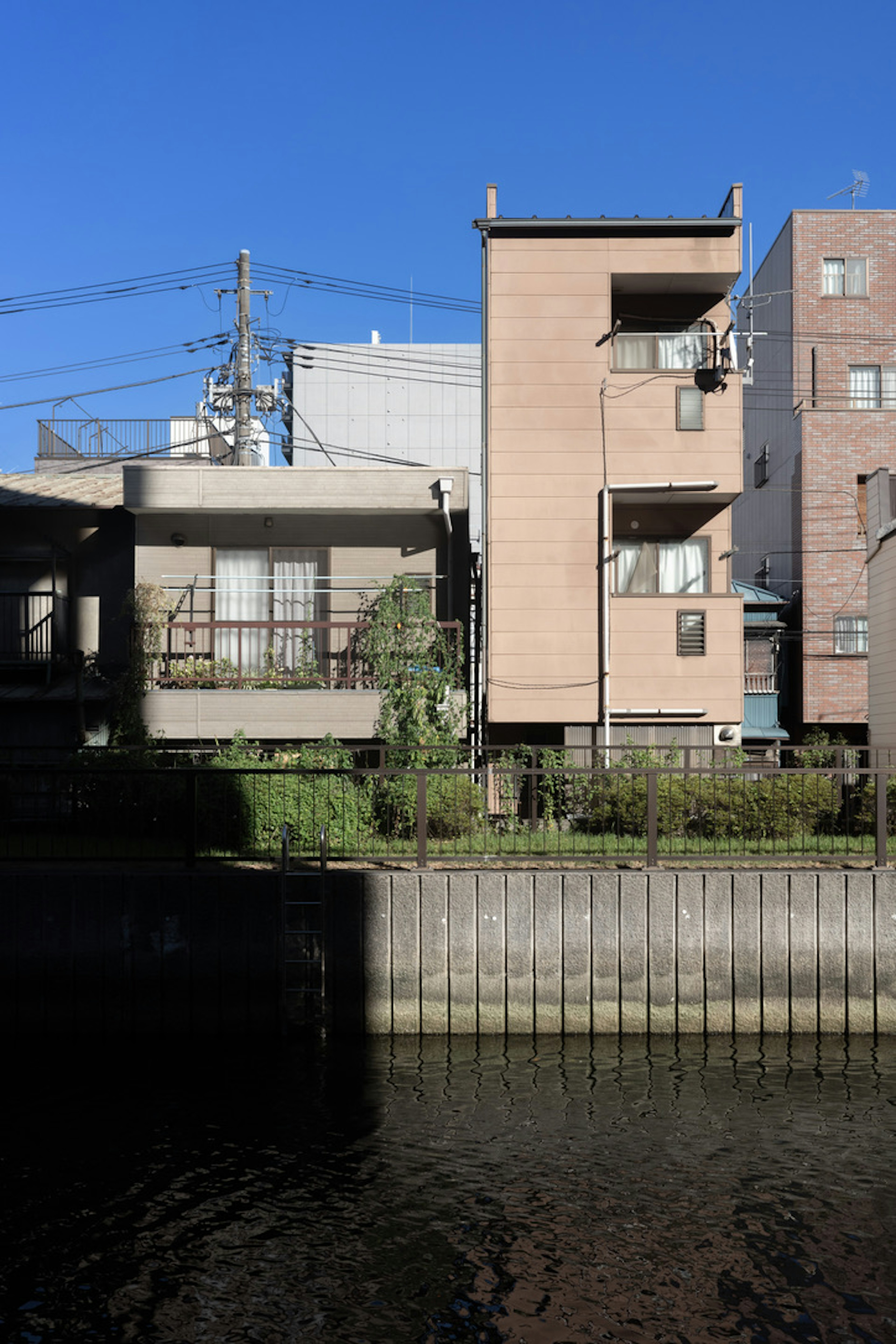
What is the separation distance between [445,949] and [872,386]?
29422 millimetres

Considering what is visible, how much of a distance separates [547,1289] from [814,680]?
91.3ft

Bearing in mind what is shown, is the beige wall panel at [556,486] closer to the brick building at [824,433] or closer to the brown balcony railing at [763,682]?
the brick building at [824,433]

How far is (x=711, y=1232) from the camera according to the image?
29.3 ft

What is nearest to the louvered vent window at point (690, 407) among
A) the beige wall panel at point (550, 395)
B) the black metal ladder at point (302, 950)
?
the beige wall panel at point (550, 395)

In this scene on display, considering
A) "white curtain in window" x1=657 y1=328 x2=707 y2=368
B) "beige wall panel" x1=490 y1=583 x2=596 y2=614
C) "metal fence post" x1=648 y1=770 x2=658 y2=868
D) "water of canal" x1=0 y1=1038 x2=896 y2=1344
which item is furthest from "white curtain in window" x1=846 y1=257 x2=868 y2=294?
"water of canal" x1=0 y1=1038 x2=896 y2=1344

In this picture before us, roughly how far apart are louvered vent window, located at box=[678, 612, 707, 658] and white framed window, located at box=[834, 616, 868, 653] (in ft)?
43.4

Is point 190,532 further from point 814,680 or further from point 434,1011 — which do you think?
point 814,680

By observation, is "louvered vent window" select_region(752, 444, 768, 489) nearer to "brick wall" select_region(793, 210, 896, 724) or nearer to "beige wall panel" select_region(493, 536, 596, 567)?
"brick wall" select_region(793, 210, 896, 724)

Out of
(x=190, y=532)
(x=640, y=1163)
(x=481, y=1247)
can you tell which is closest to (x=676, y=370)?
(x=190, y=532)

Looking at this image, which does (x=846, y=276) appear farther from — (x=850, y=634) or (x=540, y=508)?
(x=540, y=508)

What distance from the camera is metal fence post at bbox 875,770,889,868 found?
555 inches

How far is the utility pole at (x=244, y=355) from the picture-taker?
34094 millimetres

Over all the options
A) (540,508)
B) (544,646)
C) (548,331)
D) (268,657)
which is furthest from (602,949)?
(548,331)

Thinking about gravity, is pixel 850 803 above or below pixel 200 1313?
above
